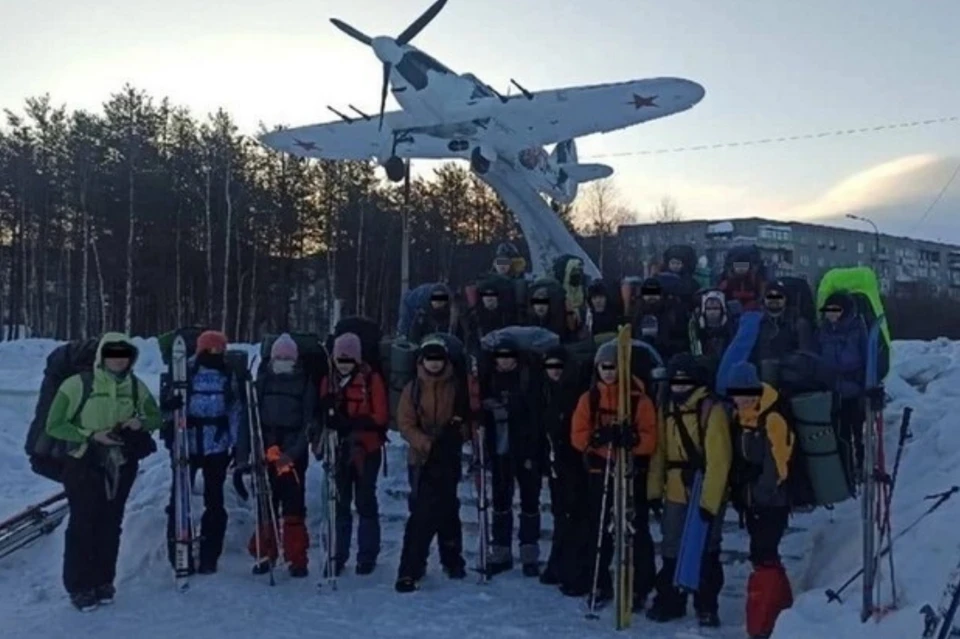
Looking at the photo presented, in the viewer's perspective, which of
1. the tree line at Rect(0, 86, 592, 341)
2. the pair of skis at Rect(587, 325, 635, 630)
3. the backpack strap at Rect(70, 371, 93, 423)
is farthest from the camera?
the tree line at Rect(0, 86, 592, 341)

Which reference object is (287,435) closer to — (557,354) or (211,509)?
(211,509)

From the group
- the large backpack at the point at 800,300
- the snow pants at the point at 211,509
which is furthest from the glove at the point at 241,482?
the large backpack at the point at 800,300

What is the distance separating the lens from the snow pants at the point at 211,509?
7105mm

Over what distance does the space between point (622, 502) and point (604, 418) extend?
58cm

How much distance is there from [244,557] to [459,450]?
7.04 feet

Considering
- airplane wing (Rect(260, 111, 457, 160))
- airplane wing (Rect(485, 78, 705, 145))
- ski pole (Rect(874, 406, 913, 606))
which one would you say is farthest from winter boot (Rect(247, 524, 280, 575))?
airplane wing (Rect(260, 111, 457, 160))

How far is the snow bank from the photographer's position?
5211mm

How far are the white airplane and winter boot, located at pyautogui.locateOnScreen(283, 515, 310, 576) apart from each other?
9343 millimetres

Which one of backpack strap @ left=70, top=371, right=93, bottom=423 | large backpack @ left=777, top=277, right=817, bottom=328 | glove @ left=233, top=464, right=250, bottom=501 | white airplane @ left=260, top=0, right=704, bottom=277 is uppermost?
white airplane @ left=260, top=0, right=704, bottom=277

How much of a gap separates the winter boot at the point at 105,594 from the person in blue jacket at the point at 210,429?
0.60 m

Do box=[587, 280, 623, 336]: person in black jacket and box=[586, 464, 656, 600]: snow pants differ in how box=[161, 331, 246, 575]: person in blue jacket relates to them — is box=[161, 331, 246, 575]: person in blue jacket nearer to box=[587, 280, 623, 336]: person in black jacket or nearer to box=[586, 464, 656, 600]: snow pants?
box=[586, 464, 656, 600]: snow pants

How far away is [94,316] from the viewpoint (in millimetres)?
41312

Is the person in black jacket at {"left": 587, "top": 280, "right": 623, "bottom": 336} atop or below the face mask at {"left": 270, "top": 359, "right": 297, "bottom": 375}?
atop

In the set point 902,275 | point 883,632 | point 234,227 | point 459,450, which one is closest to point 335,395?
point 459,450
